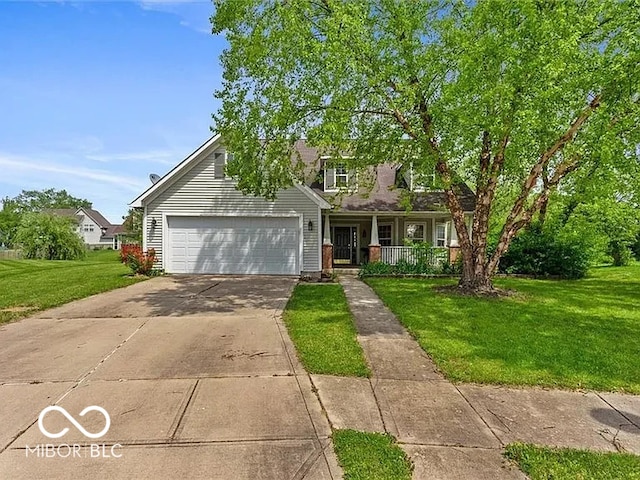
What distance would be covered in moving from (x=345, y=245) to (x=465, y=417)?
17.1 meters

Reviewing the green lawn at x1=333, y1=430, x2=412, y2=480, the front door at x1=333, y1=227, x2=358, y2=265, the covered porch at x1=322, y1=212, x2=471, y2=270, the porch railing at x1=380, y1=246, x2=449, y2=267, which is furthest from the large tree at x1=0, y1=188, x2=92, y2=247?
the green lawn at x1=333, y1=430, x2=412, y2=480

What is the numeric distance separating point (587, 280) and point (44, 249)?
3419 centimetres

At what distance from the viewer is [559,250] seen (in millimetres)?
16250

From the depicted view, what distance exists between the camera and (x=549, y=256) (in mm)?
16266

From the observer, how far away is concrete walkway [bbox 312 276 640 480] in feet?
10.7

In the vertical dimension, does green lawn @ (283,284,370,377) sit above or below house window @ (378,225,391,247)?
below

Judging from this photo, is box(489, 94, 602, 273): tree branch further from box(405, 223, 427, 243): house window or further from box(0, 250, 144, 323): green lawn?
box(0, 250, 144, 323): green lawn

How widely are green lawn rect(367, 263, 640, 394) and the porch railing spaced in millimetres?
4536

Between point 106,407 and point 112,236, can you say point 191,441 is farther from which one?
point 112,236

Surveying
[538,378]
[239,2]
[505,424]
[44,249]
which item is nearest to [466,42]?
[239,2]

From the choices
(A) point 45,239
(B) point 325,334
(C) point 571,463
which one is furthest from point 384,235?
(A) point 45,239

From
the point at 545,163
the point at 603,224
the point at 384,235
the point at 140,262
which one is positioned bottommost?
the point at 140,262

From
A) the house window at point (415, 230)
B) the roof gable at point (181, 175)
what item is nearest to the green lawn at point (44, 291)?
the roof gable at point (181, 175)

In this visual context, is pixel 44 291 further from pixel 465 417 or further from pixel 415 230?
pixel 415 230
